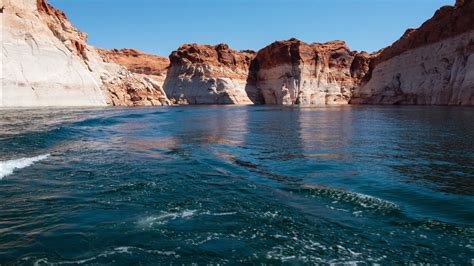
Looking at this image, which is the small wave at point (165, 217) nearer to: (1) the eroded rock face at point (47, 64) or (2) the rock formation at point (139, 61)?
(1) the eroded rock face at point (47, 64)

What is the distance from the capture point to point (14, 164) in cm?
1121

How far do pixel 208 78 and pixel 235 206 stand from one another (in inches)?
3736

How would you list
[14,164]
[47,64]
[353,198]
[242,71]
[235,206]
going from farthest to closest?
[242,71] < [47,64] < [14,164] < [353,198] < [235,206]

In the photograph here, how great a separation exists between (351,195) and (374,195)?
1.83 feet

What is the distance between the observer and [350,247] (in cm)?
557

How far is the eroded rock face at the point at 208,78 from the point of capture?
100375 mm

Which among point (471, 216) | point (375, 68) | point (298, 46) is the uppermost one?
point (298, 46)

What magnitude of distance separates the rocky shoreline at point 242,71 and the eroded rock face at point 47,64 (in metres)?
0.14

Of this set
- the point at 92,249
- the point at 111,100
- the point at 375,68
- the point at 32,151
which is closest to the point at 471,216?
the point at 92,249

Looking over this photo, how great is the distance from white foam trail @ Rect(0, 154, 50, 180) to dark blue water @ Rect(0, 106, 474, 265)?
31 millimetres

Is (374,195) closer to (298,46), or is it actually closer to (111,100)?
(111,100)

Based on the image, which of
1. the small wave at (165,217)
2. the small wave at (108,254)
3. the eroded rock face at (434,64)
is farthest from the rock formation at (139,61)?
the small wave at (108,254)

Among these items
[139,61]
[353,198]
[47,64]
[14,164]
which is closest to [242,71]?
[47,64]

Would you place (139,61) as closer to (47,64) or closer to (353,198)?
(47,64)
